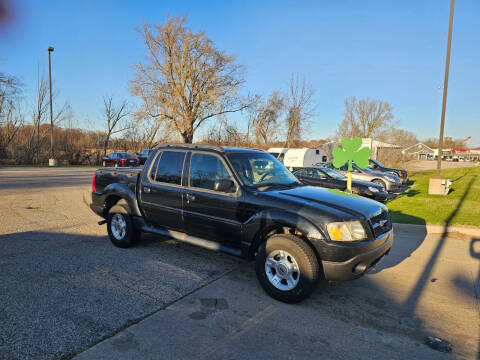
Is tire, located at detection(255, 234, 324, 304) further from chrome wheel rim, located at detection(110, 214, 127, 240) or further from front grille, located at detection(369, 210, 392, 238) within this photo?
chrome wheel rim, located at detection(110, 214, 127, 240)

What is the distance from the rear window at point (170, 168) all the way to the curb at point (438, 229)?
5.42m

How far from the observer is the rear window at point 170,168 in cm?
466

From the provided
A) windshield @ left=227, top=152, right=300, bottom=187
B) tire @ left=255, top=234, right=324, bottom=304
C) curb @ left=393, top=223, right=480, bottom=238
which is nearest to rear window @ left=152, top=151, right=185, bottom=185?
windshield @ left=227, top=152, right=300, bottom=187

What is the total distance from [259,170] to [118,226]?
277cm

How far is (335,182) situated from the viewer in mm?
11750

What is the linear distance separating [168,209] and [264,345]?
8.30ft

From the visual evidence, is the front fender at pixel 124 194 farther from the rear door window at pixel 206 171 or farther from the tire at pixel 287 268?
the tire at pixel 287 268

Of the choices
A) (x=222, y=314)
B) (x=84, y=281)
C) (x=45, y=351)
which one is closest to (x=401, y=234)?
(x=222, y=314)

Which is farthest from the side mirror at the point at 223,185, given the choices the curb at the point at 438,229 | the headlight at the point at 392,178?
the headlight at the point at 392,178

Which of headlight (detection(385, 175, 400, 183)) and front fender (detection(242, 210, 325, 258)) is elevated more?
headlight (detection(385, 175, 400, 183))

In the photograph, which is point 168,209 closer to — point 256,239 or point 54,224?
point 256,239

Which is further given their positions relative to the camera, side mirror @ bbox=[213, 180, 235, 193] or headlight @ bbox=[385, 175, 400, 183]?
headlight @ bbox=[385, 175, 400, 183]

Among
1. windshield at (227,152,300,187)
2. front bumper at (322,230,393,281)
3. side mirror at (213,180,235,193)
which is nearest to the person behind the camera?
front bumper at (322,230,393,281)

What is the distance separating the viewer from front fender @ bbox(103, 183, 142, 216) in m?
5.15
